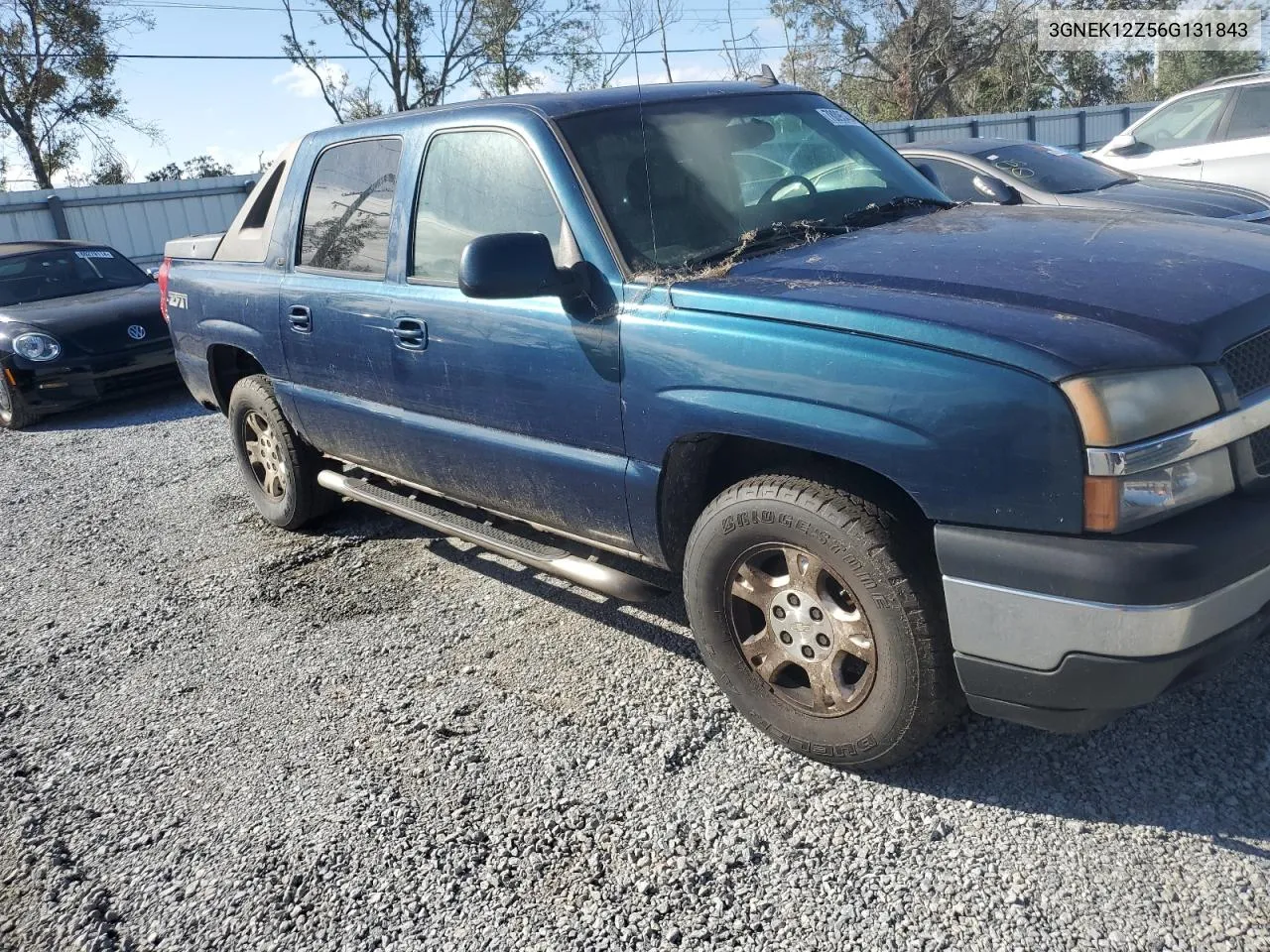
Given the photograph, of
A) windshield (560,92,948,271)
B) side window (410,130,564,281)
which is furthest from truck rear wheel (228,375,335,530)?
windshield (560,92,948,271)

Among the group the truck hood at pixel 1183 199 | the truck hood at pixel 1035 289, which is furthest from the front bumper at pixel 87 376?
the truck hood at pixel 1183 199

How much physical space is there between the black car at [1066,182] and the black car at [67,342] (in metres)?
6.44

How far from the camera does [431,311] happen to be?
3471 millimetres

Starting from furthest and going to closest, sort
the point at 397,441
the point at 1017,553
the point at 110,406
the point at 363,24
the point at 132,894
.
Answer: the point at 363,24 → the point at 110,406 → the point at 397,441 → the point at 132,894 → the point at 1017,553

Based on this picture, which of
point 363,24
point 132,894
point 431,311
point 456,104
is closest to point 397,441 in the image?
point 431,311

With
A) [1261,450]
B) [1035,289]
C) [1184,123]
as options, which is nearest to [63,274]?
[1035,289]

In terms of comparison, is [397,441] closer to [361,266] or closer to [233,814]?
[361,266]

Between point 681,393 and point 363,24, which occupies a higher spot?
point 363,24

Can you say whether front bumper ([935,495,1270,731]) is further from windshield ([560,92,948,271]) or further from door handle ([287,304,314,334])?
door handle ([287,304,314,334])

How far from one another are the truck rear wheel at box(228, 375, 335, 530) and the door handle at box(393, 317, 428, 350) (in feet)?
4.33

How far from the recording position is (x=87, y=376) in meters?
8.29

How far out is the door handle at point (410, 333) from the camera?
3.52 meters

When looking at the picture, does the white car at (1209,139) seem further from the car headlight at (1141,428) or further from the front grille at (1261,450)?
the car headlight at (1141,428)

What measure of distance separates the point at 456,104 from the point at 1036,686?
274 centimetres
